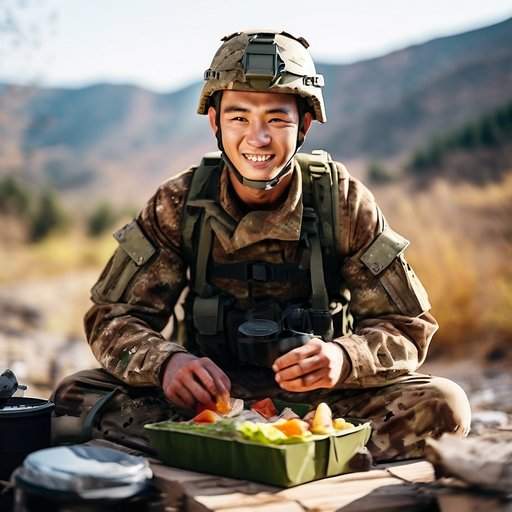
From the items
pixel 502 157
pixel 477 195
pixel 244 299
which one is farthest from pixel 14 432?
pixel 502 157

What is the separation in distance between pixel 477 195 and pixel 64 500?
16.6 m

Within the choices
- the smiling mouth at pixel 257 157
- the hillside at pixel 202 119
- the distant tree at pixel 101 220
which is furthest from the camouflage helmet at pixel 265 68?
the hillside at pixel 202 119

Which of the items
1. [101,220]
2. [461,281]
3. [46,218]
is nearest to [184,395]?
[461,281]

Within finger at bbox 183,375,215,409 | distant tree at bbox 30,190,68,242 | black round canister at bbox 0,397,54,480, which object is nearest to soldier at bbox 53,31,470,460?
finger at bbox 183,375,215,409

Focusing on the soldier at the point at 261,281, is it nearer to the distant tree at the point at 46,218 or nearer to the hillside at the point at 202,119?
the distant tree at the point at 46,218

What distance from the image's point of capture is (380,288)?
4.58 m

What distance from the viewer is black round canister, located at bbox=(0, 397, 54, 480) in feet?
13.3

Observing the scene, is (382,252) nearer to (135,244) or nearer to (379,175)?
(135,244)

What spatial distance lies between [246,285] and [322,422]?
3.36 feet

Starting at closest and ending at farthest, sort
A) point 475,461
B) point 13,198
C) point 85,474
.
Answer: point 85,474
point 475,461
point 13,198

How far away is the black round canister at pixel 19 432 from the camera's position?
405 cm

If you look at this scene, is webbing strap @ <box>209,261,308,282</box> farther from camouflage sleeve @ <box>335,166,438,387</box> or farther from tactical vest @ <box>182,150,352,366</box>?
camouflage sleeve @ <box>335,166,438,387</box>

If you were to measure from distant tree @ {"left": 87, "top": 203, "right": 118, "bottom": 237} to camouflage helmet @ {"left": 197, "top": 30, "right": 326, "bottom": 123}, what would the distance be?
818 inches

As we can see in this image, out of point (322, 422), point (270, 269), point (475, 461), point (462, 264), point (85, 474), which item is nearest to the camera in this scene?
point (85, 474)
